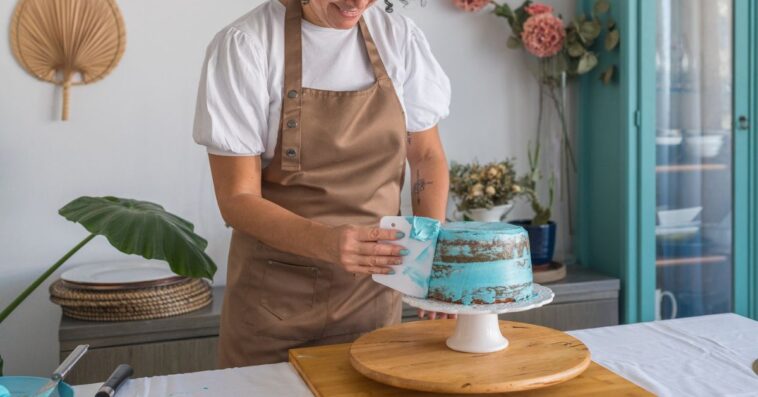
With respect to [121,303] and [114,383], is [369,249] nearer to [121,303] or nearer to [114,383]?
[114,383]

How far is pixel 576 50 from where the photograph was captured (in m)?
2.92

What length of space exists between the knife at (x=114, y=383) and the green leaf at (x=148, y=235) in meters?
0.36

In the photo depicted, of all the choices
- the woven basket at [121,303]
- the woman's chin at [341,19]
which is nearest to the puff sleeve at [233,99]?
the woman's chin at [341,19]

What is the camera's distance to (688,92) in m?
2.94

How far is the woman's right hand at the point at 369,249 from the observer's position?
1.19 meters

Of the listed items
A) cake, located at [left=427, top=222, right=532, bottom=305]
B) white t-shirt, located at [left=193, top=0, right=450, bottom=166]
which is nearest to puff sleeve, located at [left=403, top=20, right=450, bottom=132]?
white t-shirt, located at [left=193, top=0, right=450, bottom=166]

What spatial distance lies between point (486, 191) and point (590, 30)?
2.37 ft

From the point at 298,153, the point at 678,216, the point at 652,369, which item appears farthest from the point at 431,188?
the point at 678,216

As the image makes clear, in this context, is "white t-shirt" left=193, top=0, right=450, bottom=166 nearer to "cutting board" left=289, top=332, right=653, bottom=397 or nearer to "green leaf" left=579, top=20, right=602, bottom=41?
"cutting board" left=289, top=332, right=653, bottom=397

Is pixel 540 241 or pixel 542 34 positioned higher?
pixel 542 34

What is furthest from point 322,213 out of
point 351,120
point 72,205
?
point 72,205

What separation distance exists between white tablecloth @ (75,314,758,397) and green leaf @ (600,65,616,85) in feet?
4.73

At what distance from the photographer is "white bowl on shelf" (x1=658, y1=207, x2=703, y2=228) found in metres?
2.96

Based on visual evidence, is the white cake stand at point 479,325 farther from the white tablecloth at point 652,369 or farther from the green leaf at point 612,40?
the green leaf at point 612,40
